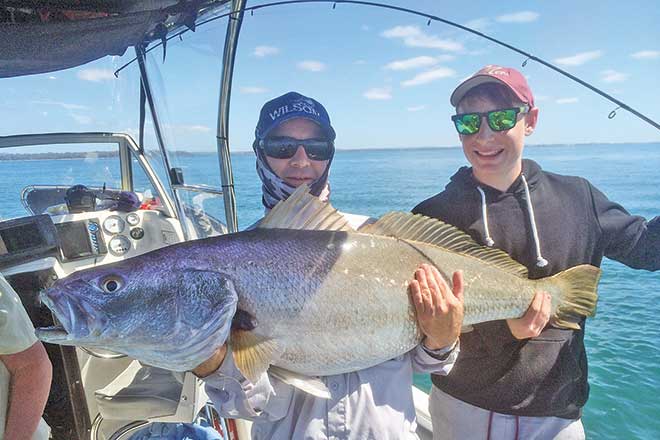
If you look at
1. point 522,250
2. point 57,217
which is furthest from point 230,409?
point 57,217

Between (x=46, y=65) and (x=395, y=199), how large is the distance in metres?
25.4

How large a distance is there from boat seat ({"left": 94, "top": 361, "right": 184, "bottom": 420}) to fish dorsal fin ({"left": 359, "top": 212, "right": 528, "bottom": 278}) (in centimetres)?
214

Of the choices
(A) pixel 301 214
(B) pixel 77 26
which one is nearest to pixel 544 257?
(A) pixel 301 214

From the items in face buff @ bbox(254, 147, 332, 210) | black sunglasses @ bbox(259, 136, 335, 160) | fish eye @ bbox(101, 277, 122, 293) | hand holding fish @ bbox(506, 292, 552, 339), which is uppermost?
black sunglasses @ bbox(259, 136, 335, 160)

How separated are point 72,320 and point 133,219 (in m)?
3.98

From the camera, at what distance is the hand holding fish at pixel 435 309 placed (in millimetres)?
1767

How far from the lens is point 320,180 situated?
2.19m

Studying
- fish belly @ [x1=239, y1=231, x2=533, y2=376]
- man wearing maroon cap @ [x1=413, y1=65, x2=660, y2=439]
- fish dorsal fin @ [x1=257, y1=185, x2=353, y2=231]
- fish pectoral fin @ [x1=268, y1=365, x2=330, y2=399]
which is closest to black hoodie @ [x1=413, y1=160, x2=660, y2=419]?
man wearing maroon cap @ [x1=413, y1=65, x2=660, y2=439]

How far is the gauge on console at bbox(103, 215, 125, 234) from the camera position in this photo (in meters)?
4.93

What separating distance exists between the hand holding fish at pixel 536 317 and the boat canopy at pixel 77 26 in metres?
3.44

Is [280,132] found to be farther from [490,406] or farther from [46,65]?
[46,65]

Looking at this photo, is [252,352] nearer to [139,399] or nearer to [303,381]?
[303,381]

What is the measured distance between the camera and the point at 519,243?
2.28 metres

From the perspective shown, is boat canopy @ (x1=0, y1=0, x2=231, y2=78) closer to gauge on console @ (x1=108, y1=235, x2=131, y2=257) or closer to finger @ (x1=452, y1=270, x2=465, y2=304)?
gauge on console @ (x1=108, y1=235, x2=131, y2=257)
